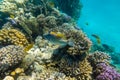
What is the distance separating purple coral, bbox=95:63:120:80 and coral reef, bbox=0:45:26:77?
2.10 m

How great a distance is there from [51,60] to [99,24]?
230 ft

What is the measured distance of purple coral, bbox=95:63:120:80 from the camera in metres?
5.48

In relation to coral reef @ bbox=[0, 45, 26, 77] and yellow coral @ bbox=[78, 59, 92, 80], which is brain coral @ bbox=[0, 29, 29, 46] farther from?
yellow coral @ bbox=[78, 59, 92, 80]

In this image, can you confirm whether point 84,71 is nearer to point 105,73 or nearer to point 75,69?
point 75,69

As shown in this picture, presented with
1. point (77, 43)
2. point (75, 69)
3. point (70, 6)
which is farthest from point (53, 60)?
point (70, 6)

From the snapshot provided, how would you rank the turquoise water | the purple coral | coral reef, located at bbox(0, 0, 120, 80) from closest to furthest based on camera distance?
coral reef, located at bbox(0, 0, 120, 80)
the purple coral
the turquoise water

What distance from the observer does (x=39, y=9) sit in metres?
10.1

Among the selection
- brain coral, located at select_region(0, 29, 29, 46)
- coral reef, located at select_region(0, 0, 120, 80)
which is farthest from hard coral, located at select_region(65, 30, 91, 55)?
brain coral, located at select_region(0, 29, 29, 46)

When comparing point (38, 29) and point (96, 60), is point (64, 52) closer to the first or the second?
point (96, 60)

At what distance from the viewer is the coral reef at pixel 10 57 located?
4918mm

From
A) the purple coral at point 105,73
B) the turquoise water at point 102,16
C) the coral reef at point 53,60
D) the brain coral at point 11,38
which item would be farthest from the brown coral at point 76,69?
the turquoise water at point 102,16

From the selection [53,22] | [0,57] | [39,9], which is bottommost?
[0,57]

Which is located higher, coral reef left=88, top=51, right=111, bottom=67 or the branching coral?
coral reef left=88, top=51, right=111, bottom=67

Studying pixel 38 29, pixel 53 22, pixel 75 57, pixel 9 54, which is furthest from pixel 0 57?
pixel 53 22
